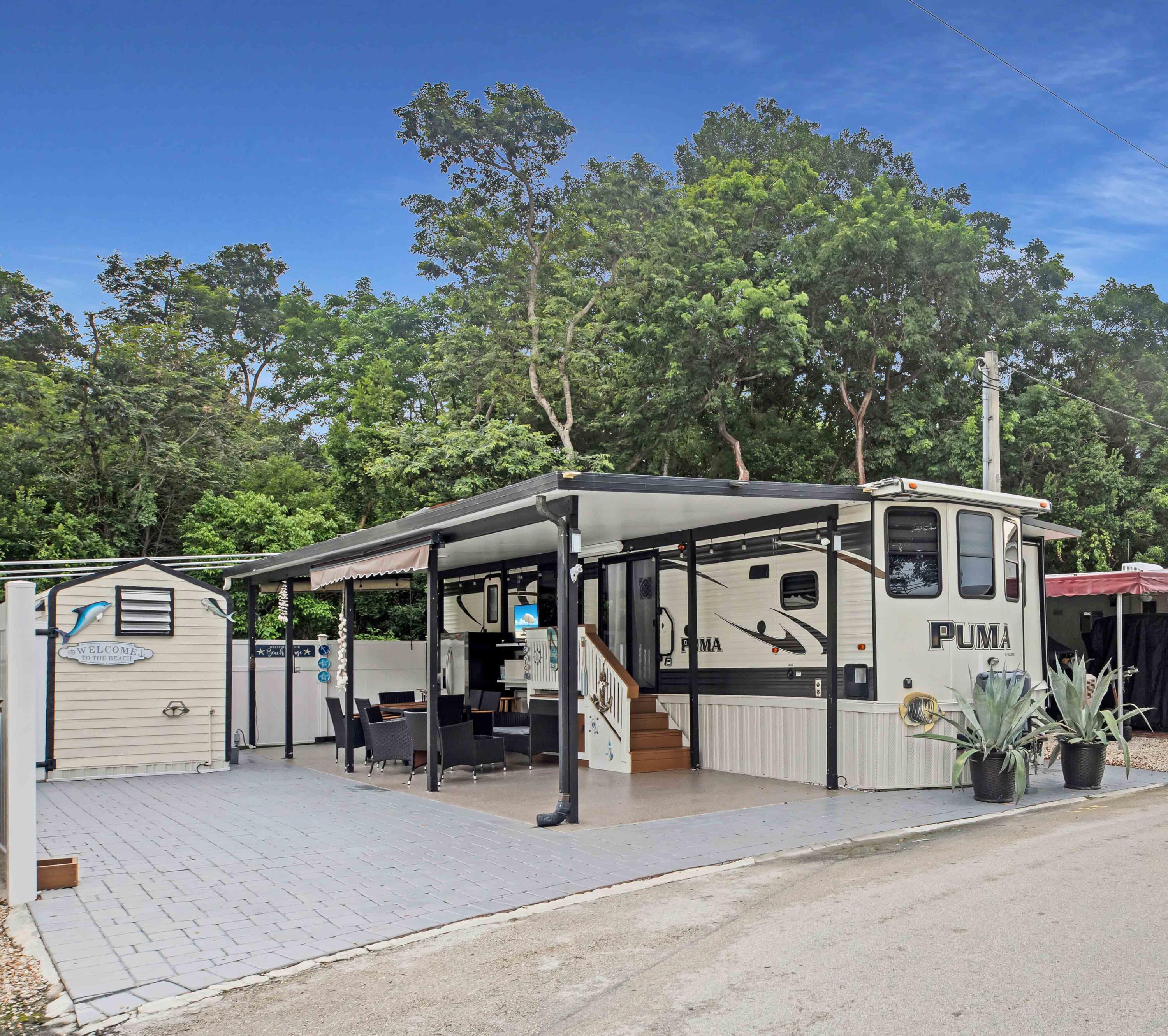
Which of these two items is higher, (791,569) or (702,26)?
(702,26)

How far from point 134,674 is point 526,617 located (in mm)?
5377

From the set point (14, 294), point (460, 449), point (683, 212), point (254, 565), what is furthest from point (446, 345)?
point (14, 294)

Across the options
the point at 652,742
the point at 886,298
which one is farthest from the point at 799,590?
the point at 886,298

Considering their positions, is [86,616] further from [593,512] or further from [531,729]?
[593,512]

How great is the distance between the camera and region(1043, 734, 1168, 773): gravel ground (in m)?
12.0

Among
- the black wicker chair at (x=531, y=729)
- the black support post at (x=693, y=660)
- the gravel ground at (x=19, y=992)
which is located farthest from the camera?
the black wicker chair at (x=531, y=729)

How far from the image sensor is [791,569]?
34.4 ft

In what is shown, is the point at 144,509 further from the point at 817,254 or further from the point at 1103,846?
the point at 1103,846

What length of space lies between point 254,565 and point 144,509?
25.6ft

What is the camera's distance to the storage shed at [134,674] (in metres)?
11.6

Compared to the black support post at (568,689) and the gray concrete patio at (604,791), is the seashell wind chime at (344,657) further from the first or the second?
the black support post at (568,689)

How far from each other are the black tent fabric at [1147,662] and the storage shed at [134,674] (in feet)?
43.3

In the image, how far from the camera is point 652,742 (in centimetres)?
1155

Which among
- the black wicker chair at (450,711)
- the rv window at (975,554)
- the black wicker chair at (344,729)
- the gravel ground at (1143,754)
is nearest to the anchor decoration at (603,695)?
the black wicker chair at (450,711)
